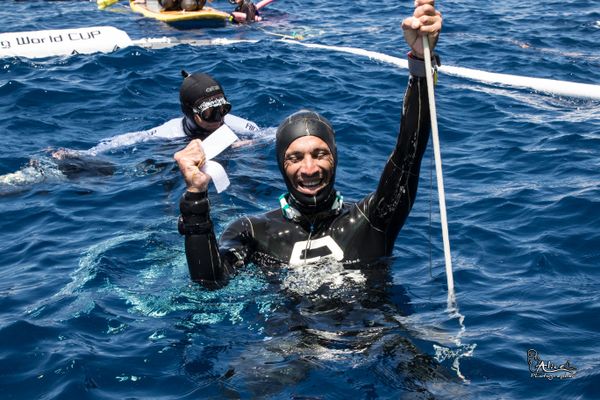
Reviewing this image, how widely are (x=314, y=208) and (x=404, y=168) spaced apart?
79 centimetres

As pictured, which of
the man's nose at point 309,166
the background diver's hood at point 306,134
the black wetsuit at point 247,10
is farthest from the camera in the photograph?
the black wetsuit at point 247,10

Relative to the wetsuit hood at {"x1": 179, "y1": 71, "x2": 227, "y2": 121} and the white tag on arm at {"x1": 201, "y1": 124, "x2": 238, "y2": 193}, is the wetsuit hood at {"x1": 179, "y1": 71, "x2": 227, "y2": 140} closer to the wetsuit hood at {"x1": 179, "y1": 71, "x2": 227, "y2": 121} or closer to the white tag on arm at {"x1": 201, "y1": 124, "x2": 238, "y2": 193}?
the wetsuit hood at {"x1": 179, "y1": 71, "x2": 227, "y2": 121}

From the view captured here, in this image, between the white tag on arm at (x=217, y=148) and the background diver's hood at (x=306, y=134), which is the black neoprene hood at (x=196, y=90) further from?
the white tag on arm at (x=217, y=148)

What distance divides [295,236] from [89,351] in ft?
5.33

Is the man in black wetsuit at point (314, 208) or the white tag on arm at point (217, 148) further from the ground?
the white tag on arm at point (217, 148)

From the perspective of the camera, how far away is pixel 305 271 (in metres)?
5.92

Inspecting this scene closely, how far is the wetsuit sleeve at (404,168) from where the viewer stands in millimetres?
5301

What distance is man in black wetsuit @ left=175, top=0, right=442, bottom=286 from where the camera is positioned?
16.8ft

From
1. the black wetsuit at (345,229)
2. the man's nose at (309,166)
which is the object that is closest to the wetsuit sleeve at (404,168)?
the black wetsuit at (345,229)

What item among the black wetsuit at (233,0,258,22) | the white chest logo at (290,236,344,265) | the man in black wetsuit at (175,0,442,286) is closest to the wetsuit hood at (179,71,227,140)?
the man in black wetsuit at (175,0,442,286)

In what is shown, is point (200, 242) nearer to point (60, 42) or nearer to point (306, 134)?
point (306, 134)

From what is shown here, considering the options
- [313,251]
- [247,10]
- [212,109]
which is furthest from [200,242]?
[247,10]

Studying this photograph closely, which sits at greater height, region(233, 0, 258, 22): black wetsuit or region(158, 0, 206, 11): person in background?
region(158, 0, 206, 11): person in background

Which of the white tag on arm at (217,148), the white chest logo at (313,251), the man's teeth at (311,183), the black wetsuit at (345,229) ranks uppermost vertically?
the white tag on arm at (217,148)
